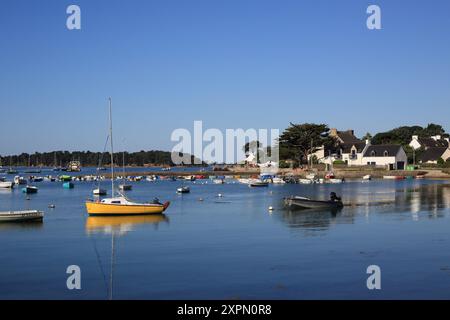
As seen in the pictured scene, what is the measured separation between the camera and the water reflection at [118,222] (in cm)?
3929

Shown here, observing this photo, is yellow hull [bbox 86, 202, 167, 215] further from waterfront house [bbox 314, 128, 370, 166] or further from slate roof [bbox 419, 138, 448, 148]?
slate roof [bbox 419, 138, 448, 148]

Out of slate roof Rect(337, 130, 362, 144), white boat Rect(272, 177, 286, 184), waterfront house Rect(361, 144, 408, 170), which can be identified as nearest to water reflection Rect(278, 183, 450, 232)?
white boat Rect(272, 177, 286, 184)

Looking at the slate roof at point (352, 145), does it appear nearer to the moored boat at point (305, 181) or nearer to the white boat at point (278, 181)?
the moored boat at point (305, 181)

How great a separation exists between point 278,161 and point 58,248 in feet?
377

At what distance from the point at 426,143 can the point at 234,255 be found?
5047 inches

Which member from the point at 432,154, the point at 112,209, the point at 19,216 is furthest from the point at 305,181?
the point at 19,216

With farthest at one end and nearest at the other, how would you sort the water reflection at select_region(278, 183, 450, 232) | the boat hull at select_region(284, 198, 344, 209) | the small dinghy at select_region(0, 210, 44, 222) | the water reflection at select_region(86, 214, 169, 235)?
1. the boat hull at select_region(284, 198, 344, 209)
2. the small dinghy at select_region(0, 210, 44, 222)
3. the water reflection at select_region(278, 183, 450, 232)
4. the water reflection at select_region(86, 214, 169, 235)

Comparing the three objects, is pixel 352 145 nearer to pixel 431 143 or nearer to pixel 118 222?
pixel 431 143

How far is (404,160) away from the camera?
127812mm

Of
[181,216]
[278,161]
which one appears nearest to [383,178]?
[278,161]

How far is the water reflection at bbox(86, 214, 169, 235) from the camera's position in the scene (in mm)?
39294

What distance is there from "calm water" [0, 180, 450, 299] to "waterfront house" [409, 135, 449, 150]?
99.6 metres

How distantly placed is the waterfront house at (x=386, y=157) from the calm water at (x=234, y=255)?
255ft
